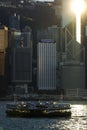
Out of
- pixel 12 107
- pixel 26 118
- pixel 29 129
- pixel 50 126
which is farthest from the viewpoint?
pixel 12 107

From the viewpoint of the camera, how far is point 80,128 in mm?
104062

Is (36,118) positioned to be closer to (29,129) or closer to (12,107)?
(12,107)

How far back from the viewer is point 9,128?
104 meters

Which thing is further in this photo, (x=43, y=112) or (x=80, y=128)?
(x=43, y=112)

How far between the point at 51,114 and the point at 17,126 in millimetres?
31958

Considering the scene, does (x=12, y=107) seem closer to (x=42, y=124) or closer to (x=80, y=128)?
(x=42, y=124)

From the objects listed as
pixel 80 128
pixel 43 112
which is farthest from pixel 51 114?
pixel 80 128

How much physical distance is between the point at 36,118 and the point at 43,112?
19.3 feet

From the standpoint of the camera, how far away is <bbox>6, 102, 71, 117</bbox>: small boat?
140750 mm

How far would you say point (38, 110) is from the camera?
142m

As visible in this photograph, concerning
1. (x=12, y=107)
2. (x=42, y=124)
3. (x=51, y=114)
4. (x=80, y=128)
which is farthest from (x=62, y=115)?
(x=80, y=128)

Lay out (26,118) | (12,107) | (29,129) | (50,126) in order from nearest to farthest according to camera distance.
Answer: (29,129), (50,126), (26,118), (12,107)

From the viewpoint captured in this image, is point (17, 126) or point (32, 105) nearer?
point (17, 126)

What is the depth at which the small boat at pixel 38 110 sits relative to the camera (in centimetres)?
14075
